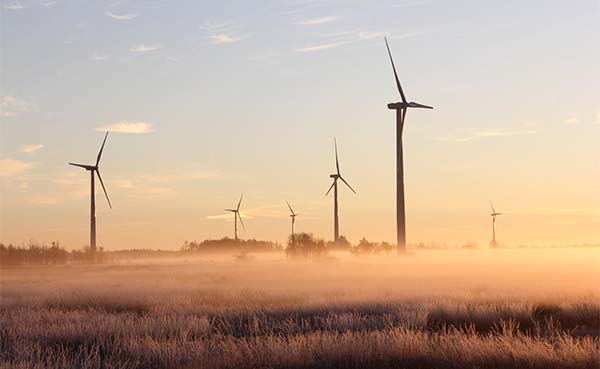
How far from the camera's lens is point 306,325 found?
23.5m

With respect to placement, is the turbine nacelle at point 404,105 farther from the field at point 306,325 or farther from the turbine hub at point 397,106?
the field at point 306,325

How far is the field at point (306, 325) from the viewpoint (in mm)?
17172

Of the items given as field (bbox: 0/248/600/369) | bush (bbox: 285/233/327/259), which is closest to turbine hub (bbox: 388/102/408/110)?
bush (bbox: 285/233/327/259)

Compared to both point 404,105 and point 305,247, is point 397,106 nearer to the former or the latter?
point 404,105

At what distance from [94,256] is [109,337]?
213 ft

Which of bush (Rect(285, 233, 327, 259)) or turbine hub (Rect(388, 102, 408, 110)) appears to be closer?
turbine hub (Rect(388, 102, 408, 110))

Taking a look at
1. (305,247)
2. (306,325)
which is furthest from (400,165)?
(306,325)

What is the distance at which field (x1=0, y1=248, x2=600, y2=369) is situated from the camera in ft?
56.3

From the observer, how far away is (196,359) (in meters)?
17.1

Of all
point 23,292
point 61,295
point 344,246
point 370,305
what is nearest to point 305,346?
point 370,305

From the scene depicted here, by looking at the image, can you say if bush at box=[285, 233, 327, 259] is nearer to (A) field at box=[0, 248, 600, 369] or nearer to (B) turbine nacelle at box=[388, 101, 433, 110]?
(B) turbine nacelle at box=[388, 101, 433, 110]

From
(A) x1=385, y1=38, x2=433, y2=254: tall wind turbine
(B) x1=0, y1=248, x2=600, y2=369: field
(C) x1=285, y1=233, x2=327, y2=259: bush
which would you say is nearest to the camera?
(B) x1=0, y1=248, x2=600, y2=369: field

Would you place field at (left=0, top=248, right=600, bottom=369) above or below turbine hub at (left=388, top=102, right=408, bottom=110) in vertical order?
below

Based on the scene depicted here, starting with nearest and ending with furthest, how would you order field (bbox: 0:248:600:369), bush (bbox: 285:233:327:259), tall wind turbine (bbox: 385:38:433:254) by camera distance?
field (bbox: 0:248:600:369) < tall wind turbine (bbox: 385:38:433:254) < bush (bbox: 285:233:327:259)
